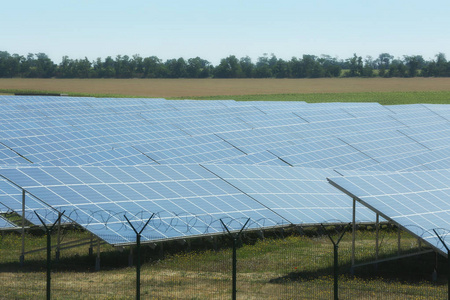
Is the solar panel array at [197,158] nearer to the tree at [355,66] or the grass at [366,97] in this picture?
the grass at [366,97]

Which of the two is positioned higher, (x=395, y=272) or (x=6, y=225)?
(x=6, y=225)

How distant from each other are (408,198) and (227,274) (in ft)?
23.1

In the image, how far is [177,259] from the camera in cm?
2548

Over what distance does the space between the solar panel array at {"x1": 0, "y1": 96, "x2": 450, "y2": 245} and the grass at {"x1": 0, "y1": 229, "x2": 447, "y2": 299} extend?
4.03ft

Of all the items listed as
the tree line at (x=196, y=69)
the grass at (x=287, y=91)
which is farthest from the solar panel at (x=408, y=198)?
the tree line at (x=196, y=69)

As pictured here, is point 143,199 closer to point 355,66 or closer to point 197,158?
point 197,158

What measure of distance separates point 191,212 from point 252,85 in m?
127

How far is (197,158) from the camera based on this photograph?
140ft

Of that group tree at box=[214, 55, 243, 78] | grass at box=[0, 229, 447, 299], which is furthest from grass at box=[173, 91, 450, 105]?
grass at box=[0, 229, 447, 299]

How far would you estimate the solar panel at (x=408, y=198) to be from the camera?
73.5ft

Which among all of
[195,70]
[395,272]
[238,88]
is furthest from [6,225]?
[195,70]

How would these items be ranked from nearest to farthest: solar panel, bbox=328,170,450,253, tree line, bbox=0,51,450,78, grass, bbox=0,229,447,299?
grass, bbox=0,229,447,299, solar panel, bbox=328,170,450,253, tree line, bbox=0,51,450,78

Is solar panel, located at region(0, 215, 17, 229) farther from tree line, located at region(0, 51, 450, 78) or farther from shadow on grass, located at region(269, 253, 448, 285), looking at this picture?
tree line, located at region(0, 51, 450, 78)

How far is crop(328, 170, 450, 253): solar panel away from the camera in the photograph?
2239 cm
